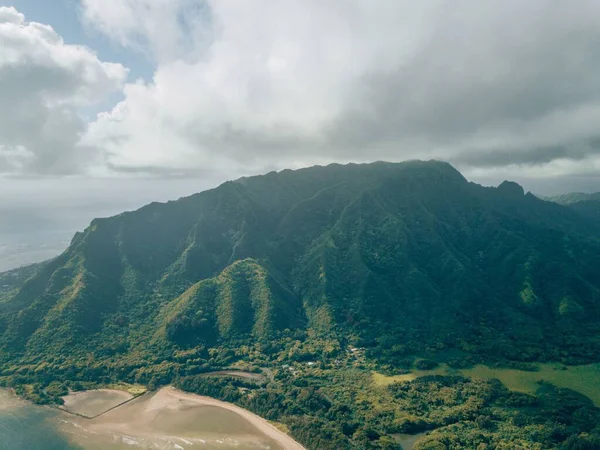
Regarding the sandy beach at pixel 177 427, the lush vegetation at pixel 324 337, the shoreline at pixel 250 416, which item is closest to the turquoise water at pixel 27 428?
the sandy beach at pixel 177 427

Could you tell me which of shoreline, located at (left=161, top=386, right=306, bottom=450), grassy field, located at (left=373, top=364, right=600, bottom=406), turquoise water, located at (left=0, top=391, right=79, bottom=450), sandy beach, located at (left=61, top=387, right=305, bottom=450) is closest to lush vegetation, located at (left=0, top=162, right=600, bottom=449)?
shoreline, located at (left=161, top=386, right=306, bottom=450)

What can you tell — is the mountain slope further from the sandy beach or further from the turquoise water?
the sandy beach

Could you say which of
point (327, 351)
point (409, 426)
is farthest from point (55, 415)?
point (409, 426)

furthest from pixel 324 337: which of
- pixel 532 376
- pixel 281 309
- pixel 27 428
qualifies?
pixel 27 428

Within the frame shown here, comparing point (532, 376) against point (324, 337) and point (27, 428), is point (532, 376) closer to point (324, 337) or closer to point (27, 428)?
point (324, 337)

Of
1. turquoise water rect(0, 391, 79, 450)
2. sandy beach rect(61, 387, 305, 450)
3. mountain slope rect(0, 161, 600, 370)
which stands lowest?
sandy beach rect(61, 387, 305, 450)

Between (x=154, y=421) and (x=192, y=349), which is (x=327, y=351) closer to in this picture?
(x=192, y=349)

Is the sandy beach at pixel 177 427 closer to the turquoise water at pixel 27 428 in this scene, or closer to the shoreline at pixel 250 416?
the shoreline at pixel 250 416
